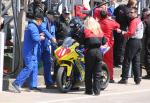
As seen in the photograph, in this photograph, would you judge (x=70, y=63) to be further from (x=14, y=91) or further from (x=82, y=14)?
(x=82, y=14)

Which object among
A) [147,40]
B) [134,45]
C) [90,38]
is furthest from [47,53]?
[147,40]

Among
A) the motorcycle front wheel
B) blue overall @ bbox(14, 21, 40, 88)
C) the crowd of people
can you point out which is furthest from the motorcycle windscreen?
blue overall @ bbox(14, 21, 40, 88)

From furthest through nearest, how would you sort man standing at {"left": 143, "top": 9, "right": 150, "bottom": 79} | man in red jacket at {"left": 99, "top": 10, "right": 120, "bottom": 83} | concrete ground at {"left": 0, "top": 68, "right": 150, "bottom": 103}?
man standing at {"left": 143, "top": 9, "right": 150, "bottom": 79}
man in red jacket at {"left": 99, "top": 10, "right": 120, "bottom": 83}
concrete ground at {"left": 0, "top": 68, "right": 150, "bottom": 103}

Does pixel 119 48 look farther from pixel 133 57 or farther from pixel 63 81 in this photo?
pixel 63 81

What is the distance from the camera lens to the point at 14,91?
12938 millimetres

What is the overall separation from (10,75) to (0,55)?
1191mm

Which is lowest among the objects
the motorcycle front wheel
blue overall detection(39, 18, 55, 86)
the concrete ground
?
the concrete ground

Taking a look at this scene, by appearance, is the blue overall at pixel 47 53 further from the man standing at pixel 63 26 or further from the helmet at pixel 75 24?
the man standing at pixel 63 26

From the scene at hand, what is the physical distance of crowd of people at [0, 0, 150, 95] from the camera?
1277cm

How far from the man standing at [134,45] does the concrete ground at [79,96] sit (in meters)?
0.70

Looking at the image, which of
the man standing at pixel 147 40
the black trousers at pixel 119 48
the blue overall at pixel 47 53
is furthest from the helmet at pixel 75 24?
the man standing at pixel 147 40

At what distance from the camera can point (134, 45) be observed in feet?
47.8

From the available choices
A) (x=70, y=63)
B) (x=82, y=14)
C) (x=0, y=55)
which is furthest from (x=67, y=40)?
(x=82, y=14)

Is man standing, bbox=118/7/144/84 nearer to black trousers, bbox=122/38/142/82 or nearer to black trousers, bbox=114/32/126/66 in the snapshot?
black trousers, bbox=122/38/142/82
